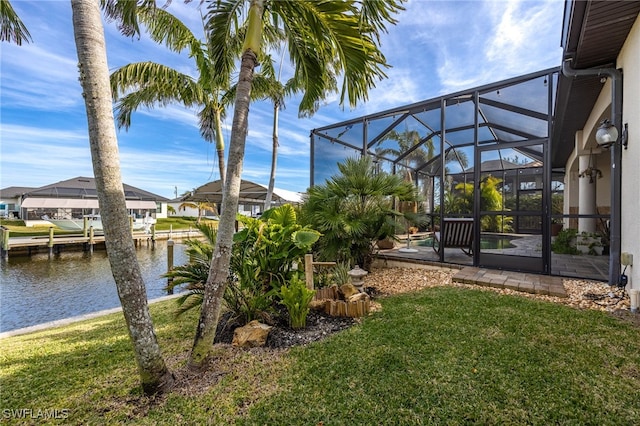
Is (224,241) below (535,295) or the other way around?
the other way around

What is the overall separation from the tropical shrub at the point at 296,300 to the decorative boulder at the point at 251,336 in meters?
0.33

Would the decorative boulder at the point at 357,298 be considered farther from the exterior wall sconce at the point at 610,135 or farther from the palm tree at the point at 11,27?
the palm tree at the point at 11,27

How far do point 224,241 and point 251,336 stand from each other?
1.12 m

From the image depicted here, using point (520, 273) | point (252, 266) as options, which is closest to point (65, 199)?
point (252, 266)

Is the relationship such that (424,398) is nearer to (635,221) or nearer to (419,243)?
(635,221)

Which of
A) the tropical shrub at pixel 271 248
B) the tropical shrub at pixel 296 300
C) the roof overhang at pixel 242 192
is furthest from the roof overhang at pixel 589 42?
the roof overhang at pixel 242 192

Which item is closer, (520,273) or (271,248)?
(271,248)

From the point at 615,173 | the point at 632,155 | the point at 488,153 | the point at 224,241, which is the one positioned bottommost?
the point at 224,241

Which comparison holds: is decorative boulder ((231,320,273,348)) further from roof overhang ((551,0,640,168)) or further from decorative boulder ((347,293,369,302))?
roof overhang ((551,0,640,168))

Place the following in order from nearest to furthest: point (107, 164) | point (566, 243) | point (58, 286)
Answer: point (107, 164)
point (566, 243)
point (58, 286)

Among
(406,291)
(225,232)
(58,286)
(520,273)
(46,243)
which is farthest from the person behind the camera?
(46,243)

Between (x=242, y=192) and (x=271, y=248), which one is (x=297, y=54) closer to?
(x=271, y=248)

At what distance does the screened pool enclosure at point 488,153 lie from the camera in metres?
5.37

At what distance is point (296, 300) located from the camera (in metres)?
3.28
